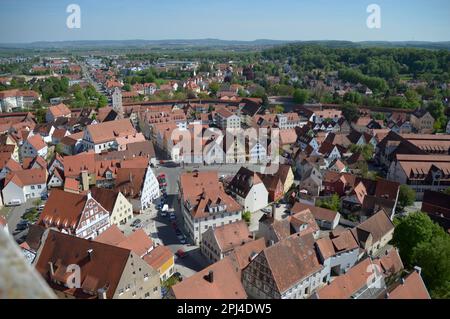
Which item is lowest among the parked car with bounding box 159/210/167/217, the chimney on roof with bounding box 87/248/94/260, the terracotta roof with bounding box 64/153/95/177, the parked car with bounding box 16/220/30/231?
the parked car with bounding box 16/220/30/231

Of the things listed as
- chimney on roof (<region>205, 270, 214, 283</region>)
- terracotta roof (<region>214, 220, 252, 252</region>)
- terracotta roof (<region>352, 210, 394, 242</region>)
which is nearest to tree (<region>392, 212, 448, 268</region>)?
terracotta roof (<region>352, 210, 394, 242</region>)

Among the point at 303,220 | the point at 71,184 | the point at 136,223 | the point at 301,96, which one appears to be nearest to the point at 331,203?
the point at 303,220

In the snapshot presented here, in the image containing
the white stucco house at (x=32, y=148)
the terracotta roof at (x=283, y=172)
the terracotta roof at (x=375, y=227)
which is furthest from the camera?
the white stucco house at (x=32, y=148)

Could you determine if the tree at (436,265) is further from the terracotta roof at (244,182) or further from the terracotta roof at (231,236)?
the terracotta roof at (244,182)

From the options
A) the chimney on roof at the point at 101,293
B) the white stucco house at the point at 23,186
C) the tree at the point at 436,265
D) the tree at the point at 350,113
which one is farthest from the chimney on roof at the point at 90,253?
the tree at the point at 350,113

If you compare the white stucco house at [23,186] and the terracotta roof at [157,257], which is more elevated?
the white stucco house at [23,186]

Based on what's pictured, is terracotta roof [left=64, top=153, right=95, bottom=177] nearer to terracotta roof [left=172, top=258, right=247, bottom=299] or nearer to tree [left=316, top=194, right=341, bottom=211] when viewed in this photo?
tree [left=316, top=194, right=341, bottom=211]

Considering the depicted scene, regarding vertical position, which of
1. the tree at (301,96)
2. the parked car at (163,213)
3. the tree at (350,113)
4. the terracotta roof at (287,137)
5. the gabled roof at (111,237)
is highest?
the tree at (301,96)
